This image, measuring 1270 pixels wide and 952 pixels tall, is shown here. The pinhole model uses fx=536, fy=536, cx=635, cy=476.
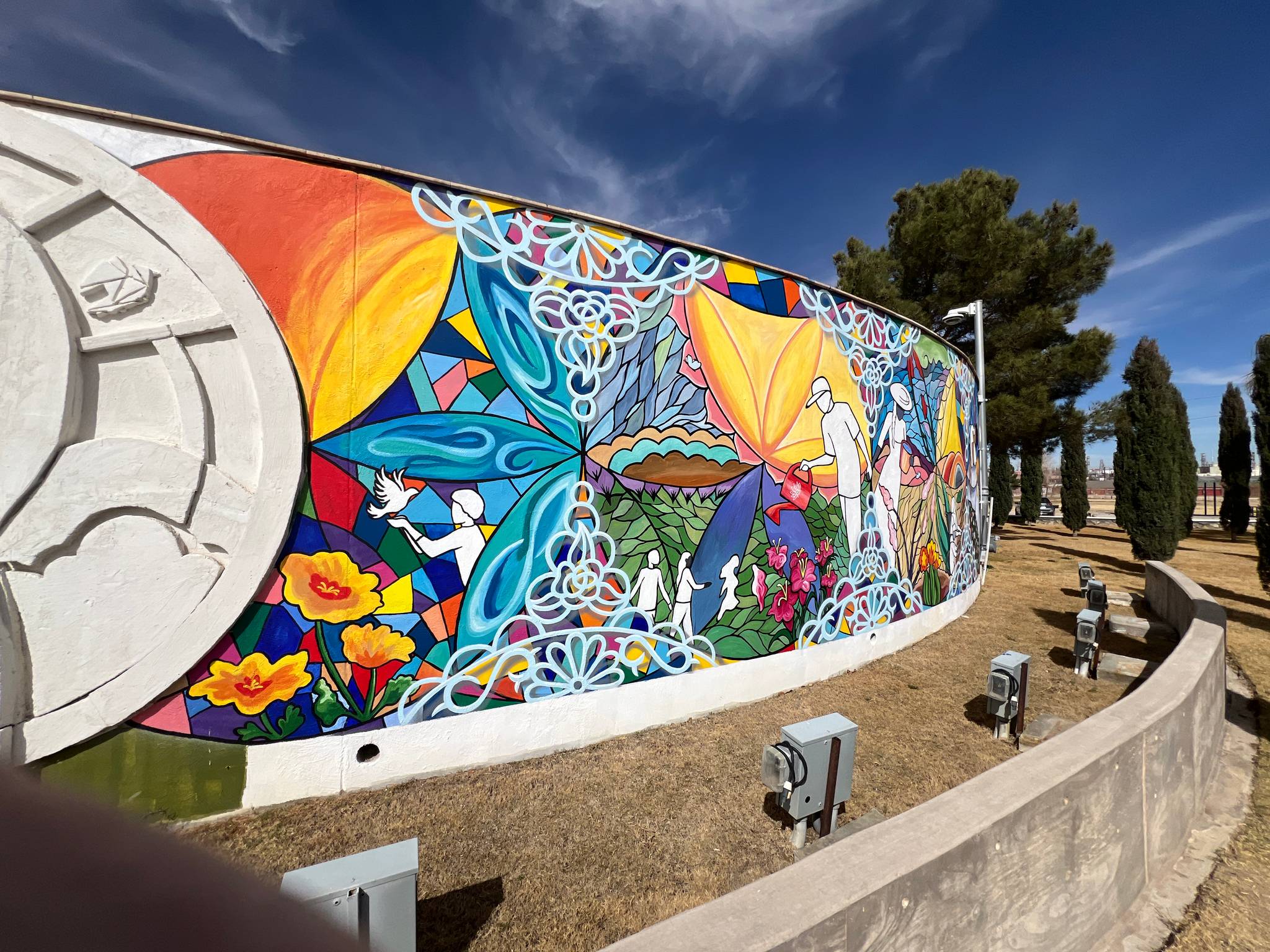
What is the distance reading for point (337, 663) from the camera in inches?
132

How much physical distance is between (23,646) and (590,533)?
10.3 feet

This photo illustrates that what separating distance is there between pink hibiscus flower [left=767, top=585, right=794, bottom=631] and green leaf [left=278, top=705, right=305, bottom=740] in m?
3.74

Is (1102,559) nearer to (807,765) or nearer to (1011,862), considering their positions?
(807,765)

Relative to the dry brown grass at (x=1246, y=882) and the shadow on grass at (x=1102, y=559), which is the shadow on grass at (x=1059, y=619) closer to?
the dry brown grass at (x=1246, y=882)

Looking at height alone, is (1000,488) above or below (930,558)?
above

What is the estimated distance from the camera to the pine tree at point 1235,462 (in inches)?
859

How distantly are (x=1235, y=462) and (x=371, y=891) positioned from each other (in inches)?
1287

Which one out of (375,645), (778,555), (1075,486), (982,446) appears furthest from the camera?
(1075,486)

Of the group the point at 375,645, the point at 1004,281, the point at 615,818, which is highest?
the point at 1004,281

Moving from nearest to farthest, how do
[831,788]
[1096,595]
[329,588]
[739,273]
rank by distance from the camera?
[831,788]
[329,588]
[739,273]
[1096,595]

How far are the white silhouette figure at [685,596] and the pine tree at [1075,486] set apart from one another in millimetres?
19956

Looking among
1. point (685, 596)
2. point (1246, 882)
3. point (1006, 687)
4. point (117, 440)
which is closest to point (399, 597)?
point (117, 440)

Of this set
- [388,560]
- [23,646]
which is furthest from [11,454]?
[388,560]

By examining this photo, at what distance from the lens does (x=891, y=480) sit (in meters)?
6.30
